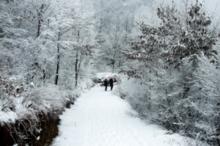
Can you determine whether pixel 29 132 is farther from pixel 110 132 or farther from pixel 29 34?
pixel 29 34

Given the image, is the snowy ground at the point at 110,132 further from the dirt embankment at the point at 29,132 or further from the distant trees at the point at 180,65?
the distant trees at the point at 180,65

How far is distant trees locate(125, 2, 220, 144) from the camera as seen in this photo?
12227 millimetres

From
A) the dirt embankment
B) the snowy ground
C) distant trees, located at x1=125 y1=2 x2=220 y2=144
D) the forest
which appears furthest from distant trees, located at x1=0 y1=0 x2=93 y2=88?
distant trees, located at x1=125 y1=2 x2=220 y2=144

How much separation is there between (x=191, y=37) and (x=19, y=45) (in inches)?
289

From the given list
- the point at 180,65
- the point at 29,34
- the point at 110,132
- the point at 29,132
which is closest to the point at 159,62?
the point at 180,65

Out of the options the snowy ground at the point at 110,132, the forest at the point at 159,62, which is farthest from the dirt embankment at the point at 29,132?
the snowy ground at the point at 110,132

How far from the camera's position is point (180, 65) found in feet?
45.7

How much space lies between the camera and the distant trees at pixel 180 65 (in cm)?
1223

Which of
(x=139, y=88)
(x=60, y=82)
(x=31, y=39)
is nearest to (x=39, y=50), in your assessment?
(x=31, y=39)

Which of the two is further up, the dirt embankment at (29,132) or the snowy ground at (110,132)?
the dirt embankment at (29,132)

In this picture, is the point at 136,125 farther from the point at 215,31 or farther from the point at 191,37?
the point at 215,31

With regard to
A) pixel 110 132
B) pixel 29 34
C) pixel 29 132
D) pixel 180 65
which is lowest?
pixel 110 132

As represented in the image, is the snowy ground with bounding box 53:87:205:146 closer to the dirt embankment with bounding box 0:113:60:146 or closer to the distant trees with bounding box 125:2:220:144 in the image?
the dirt embankment with bounding box 0:113:60:146

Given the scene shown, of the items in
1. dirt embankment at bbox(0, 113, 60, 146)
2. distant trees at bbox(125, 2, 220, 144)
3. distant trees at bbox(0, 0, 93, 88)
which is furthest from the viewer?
distant trees at bbox(0, 0, 93, 88)
